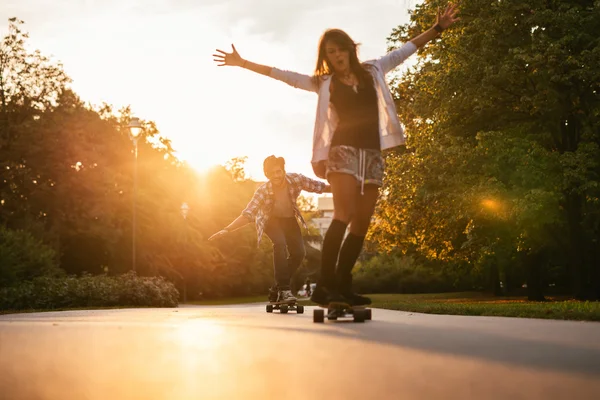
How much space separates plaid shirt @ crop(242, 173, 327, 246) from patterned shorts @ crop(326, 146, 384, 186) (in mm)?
3471

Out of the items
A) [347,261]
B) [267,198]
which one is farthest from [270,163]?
[347,261]

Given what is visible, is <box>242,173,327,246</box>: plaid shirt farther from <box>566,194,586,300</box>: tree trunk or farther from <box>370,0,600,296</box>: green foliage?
<box>566,194,586,300</box>: tree trunk

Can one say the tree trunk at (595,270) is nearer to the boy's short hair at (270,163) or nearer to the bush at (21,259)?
the bush at (21,259)

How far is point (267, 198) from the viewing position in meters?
10.2

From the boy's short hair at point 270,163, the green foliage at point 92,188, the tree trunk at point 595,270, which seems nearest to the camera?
the boy's short hair at point 270,163

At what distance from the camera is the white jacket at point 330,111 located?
652 centimetres

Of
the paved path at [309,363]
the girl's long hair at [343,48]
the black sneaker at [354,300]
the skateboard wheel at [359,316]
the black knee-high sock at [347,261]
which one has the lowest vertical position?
the paved path at [309,363]

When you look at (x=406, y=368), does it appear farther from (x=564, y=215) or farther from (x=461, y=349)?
(x=564, y=215)

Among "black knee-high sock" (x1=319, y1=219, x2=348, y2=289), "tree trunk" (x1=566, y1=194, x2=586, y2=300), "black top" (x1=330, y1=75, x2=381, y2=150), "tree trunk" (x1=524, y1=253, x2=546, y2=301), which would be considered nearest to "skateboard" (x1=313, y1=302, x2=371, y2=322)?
"black knee-high sock" (x1=319, y1=219, x2=348, y2=289)

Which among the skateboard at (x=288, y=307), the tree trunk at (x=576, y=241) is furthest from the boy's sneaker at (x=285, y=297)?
the tree trunk at (x=576, y=241)

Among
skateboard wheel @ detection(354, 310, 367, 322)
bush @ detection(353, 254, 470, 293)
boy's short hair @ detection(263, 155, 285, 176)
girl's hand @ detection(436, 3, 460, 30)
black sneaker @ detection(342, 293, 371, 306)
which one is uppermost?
girl's hand @ detection(436, 3, 460, 30)

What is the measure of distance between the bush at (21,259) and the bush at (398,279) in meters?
32.0

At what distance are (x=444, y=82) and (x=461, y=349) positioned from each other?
21.5 metres

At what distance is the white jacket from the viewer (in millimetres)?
6523
